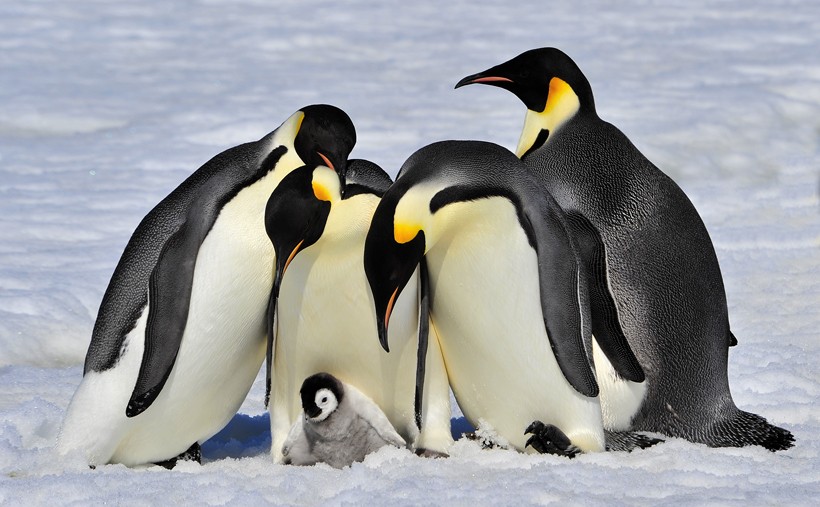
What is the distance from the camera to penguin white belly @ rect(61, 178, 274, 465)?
→ 9.29 ft

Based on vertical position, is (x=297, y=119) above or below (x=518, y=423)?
above

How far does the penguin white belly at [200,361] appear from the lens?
2832 millimetres

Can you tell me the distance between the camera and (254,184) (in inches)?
113

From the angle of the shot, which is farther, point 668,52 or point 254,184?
point 668,52

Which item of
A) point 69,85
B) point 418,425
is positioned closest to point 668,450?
point 418,425

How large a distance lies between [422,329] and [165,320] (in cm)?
62

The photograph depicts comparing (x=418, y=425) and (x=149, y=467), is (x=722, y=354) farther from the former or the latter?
(x=149, y=467)

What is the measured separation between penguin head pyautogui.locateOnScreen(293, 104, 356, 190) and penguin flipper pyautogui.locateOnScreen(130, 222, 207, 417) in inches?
12.7

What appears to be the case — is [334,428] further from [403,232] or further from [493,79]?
[493,79]

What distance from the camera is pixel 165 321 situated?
2812 mm

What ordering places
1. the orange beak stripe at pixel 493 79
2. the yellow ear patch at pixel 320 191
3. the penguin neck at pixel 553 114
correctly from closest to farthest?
the yellow ear patch at pixel 320 191, the penguin neck at pixel 553 114, the orange beak stripe at pixel 493 79

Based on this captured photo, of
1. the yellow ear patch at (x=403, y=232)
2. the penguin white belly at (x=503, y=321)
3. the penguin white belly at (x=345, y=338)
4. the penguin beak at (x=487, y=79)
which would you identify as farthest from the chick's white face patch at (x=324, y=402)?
the penguin beak at (x=487, y=79)

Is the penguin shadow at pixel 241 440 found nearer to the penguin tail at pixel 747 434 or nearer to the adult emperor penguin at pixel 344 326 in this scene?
the adult emperor penguin at pixel 344 326

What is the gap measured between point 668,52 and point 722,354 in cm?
692
